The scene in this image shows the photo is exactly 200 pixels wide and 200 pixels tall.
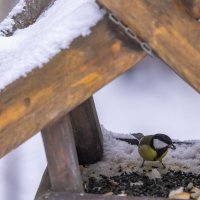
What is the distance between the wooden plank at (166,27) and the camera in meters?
0.81

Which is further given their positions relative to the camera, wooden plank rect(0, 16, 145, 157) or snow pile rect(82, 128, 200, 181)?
snow pile rect(82, 128, 200, 181)

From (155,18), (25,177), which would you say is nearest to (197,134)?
(25,177)

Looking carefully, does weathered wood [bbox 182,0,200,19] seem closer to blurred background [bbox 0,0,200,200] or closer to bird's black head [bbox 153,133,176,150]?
bird's black head [bbox 153,133,176,150]

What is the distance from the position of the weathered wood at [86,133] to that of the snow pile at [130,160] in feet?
0.09

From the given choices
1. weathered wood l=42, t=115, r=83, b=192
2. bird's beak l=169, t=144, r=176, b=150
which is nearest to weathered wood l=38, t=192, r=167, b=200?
weathered wood l=42, t=115, r=83, b=192

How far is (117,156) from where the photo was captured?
1.46 m

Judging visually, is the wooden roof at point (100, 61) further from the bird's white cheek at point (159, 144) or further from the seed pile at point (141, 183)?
the bird's white cheek at point (159, 144)

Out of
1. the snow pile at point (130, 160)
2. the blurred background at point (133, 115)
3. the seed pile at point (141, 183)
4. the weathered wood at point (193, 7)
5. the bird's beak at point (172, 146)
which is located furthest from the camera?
the blurred background at point (133, 115)

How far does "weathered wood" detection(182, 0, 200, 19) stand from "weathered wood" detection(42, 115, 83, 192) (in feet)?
1.09

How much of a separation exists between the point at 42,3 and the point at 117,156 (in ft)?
1.58

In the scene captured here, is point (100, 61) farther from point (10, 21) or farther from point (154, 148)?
point (10, 21)

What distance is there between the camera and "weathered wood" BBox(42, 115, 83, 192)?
40.1 inches

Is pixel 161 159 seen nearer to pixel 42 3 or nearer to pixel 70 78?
pixel 42 3

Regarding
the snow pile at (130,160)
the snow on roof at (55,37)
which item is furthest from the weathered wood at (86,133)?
the snow on roof at (55,37)
